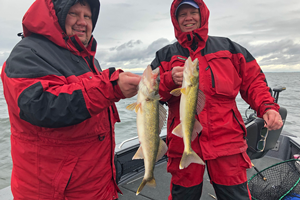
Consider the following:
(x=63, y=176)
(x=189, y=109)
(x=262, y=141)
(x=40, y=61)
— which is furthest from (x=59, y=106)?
(x=262, y=141)

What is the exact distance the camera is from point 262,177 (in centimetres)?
397

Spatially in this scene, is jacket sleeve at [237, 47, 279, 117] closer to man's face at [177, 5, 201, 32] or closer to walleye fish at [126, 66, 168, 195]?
man's face at [177, 5, 201, 32]

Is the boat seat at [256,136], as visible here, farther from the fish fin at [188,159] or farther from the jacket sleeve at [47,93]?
the jacket sleeve at [47,93]

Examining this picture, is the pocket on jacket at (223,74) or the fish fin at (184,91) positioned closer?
the fish fin at (184,91)

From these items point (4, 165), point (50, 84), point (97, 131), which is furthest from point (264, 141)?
point (4, 165)

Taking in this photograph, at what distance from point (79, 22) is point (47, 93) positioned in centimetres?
120

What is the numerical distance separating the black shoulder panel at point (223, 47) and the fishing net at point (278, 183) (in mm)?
2246

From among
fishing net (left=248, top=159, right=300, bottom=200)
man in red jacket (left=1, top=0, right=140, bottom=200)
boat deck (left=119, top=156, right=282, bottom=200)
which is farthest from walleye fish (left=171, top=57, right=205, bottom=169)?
boat deck (left=119, top=156, right=282, bottom=200)

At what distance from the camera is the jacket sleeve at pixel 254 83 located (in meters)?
2.75

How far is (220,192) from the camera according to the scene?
106 inches

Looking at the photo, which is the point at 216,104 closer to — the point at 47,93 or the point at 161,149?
the point at 161,149

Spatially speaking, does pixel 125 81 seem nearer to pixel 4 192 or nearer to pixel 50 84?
pixel 50 84

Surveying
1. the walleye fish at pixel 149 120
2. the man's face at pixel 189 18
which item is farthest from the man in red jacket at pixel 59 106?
the man's face at pixel 189 18

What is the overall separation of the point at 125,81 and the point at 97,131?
715mm
